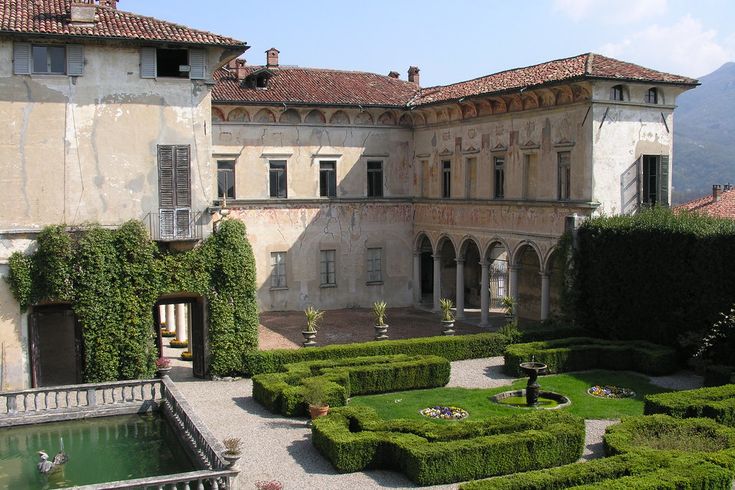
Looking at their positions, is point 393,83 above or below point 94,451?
above

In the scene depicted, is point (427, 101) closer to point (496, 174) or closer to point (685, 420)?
point (496, 174)

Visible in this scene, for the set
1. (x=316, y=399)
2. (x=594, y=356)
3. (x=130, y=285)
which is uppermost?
(x=130, y=285)

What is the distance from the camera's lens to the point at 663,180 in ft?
92.6

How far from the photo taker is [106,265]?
2291 cm

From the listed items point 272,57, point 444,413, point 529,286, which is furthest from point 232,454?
point 272,57

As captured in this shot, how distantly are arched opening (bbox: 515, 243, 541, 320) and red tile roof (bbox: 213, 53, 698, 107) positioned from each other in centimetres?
766

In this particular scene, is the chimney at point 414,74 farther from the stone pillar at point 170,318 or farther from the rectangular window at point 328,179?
the stone pillar at point 170,318

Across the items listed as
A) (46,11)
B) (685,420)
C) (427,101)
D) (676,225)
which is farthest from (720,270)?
(46,11)

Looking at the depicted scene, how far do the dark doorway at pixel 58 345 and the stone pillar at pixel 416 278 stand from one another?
1790 centimetres

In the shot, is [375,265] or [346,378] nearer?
[346,378]

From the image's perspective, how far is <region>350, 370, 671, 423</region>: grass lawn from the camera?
66.6 ft

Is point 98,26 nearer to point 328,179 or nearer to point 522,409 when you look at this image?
point 328,179

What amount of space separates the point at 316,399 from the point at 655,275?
1273cm

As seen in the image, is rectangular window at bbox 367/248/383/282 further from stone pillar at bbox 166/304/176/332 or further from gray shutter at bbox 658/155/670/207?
gray shutter at bbox 658/155/670/207
